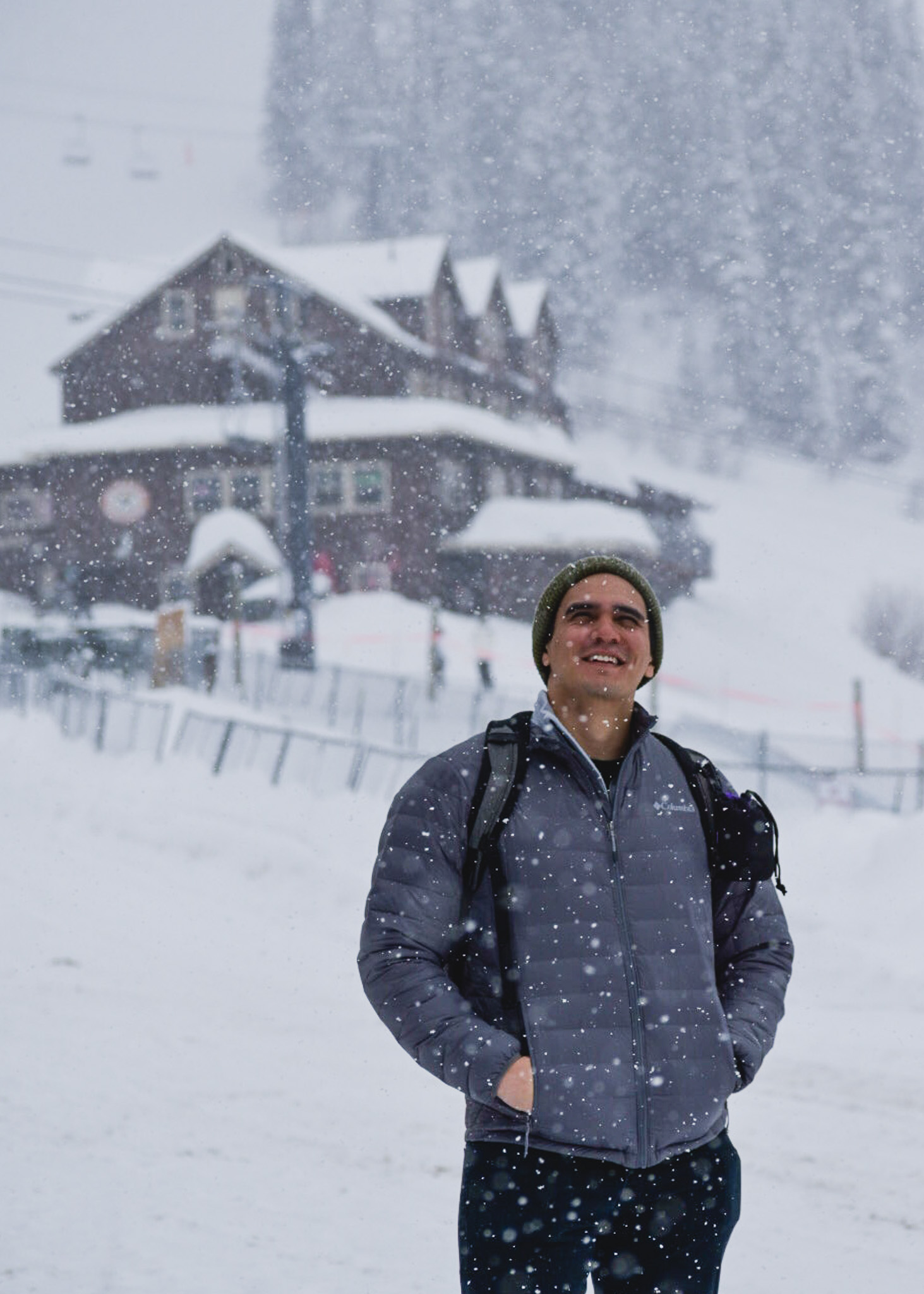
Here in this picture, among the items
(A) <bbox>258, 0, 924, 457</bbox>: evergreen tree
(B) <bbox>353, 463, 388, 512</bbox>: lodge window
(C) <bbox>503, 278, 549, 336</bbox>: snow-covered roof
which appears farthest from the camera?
(A) <bbox>258, 0, 924, 457</bbox>: evergreen tree

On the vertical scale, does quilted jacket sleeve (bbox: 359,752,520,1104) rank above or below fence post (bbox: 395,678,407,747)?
above

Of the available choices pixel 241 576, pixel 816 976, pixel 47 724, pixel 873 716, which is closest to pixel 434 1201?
pixel 816 976

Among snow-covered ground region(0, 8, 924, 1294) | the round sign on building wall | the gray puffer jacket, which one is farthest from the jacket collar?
the round sign on building wall

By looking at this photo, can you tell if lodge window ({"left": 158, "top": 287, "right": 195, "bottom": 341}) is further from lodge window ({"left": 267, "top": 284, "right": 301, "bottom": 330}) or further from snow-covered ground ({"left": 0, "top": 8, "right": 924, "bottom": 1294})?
snow-covered ground ({"left": 0, "top": 8, "right": 924, "bottom": 1294})

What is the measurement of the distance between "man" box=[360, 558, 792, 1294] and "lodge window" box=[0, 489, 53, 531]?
Result: 30.3 m

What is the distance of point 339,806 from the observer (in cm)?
1224

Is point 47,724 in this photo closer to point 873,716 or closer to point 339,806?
point 339,806

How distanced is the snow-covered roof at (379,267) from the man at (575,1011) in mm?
27503

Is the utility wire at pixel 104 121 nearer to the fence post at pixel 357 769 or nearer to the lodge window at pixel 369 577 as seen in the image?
the lodge window at pixel 369 577

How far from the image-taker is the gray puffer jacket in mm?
1987

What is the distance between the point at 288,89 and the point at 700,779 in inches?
1869

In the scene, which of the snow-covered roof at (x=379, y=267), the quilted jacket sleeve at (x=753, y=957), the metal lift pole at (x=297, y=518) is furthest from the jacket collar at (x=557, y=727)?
the snow-covered roof at (x=379, y=267)

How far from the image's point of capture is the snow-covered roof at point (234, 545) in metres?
27.5

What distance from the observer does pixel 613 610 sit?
2234 millimetres
